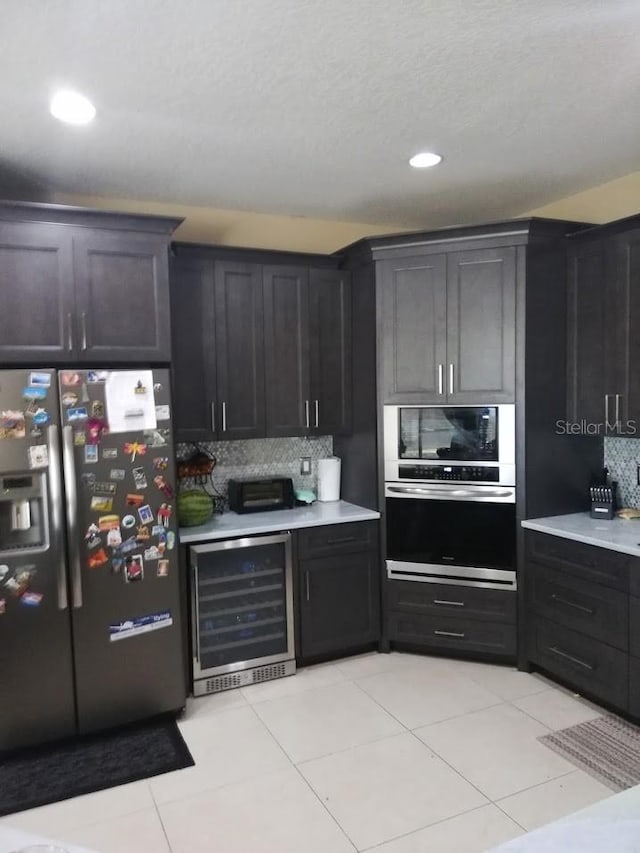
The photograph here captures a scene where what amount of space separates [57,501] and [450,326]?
2185 mm

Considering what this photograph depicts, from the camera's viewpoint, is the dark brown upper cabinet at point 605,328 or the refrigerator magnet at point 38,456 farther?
the dark brown upper cabinet at point 605,328

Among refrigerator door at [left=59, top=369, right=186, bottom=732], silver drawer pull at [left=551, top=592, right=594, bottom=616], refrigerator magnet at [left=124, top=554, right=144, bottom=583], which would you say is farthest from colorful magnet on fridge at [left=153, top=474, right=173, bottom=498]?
silver drawer pull at [left=551, top=592, right=594, bottom=616]

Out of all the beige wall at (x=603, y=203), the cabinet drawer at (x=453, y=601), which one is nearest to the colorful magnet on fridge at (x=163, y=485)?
the cabinet drawer at (x=453, y=601)

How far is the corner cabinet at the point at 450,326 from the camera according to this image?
3.24m

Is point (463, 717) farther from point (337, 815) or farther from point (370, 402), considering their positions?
point (370, 402)

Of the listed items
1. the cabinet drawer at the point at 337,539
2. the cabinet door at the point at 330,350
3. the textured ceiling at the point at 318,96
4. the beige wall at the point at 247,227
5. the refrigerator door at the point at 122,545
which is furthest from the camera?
the cabinet door at the point at 330,350

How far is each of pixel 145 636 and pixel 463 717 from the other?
1.56 m

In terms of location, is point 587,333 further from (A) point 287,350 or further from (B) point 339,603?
(B) point 339,603

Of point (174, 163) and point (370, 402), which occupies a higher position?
point (174, 163)

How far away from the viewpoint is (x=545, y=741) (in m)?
2.66

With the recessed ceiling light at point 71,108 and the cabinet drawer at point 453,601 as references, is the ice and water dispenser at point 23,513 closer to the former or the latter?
the recessed ceiling light at point 71,108

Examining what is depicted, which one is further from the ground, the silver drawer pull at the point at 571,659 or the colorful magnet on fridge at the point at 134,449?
the colorful magnet on fridge at the point at 134,449

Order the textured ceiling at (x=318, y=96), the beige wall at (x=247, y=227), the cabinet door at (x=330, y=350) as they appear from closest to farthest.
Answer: the textured ceiling at (x=318, y=96) → the beige wall at (x=247, y=227) → the cabinet door at (x=330, y=350)

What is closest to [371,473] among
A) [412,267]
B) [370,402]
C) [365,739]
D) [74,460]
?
[370,402]
